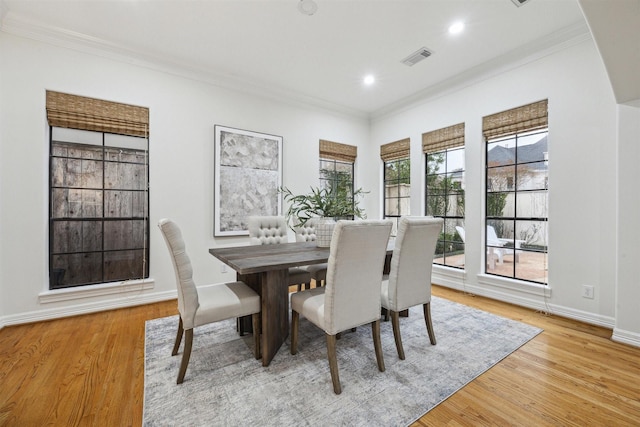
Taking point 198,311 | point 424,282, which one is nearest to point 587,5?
point 424,282

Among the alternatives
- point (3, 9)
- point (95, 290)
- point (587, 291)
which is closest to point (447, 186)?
point (587, 291)

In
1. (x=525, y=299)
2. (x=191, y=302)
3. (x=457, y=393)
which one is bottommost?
(x=457, y=393)

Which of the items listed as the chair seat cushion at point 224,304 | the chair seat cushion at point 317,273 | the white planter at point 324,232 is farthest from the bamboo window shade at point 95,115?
the chair seat cushion at point 317,273

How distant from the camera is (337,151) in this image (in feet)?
15.5

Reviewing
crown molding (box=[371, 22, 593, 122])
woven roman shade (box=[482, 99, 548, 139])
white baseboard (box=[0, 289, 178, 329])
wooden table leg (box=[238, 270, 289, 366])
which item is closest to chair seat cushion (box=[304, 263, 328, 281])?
wooden table leg (box=[238, 270, 289, 366])

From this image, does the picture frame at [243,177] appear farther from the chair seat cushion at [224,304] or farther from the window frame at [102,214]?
the chair seat cushion at [224,304]

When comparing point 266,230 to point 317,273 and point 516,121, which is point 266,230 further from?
point 516,121

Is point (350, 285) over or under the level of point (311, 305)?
over

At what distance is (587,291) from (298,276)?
2.80 m

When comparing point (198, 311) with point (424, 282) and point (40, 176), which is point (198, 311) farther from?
point (40, 176)

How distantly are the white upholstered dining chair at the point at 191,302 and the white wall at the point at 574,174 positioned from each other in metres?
2.96

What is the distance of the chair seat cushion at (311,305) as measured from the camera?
178cm

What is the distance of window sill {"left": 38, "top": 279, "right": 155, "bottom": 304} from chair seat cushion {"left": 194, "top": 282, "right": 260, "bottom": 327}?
5.09 ft

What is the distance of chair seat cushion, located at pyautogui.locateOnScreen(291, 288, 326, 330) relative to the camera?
178 centimetres
